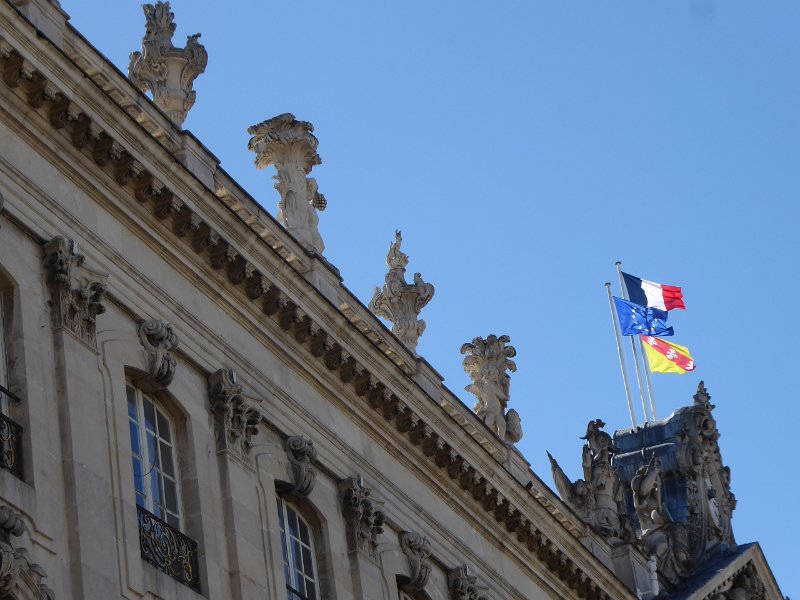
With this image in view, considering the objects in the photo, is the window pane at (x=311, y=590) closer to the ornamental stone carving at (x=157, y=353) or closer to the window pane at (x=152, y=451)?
the window pane at (x=152, y=451)

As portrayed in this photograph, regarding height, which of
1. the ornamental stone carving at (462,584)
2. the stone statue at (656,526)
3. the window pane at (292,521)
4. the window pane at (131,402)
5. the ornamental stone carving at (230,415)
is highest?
the stone statue at (656,526)

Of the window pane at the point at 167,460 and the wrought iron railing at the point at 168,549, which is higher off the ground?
the window pane at the point at 167,460

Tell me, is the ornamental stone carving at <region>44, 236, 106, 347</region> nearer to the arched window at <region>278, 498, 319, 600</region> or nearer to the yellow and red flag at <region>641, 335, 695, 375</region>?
Answer: the arched window at <region>278, 498, 319, 600</region>

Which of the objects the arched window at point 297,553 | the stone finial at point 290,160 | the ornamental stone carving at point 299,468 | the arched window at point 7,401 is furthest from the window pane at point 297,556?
the arched window at point 7,401

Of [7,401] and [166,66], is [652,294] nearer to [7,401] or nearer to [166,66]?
[166,66]

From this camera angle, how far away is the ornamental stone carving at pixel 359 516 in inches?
1224

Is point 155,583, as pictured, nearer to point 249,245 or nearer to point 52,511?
point 52,511

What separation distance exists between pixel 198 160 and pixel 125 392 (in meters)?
4.69

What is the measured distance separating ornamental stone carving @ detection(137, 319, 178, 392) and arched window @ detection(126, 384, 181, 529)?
0.85 ft

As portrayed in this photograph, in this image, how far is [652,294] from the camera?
53.9 m

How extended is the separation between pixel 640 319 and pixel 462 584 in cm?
2120

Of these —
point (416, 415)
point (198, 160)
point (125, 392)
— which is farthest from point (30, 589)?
point (416, 415)

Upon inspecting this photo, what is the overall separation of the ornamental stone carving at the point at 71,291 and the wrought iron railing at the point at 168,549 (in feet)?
7.00

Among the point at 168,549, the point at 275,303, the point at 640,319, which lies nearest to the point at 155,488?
the point at 168,549
